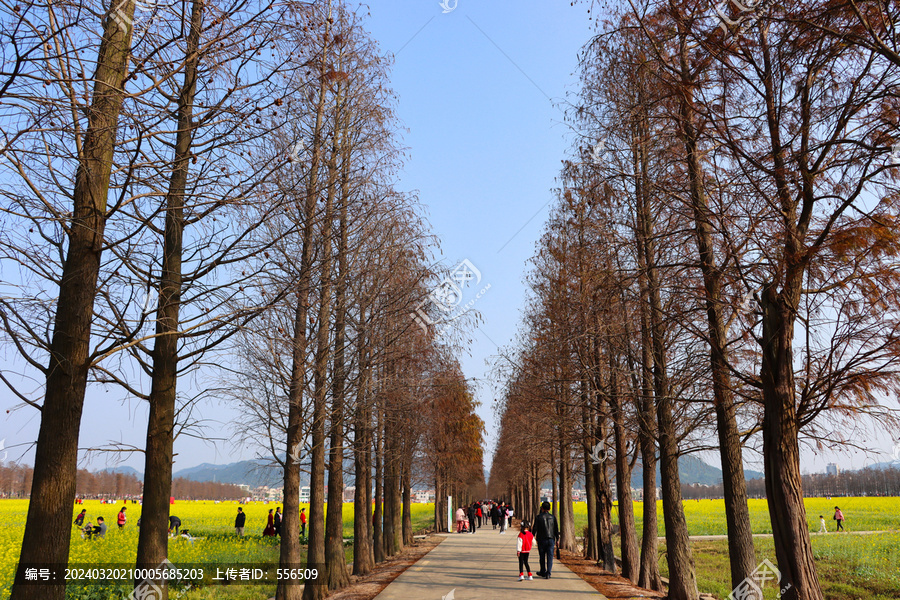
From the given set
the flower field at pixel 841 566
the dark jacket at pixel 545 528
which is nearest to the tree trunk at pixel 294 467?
the dark jacket at pixel 545 528

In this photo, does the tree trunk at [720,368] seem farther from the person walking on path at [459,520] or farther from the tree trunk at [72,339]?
the person walking on path at [459,520]

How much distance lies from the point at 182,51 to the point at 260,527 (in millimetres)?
46884

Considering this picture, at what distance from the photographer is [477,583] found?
51.4 feet

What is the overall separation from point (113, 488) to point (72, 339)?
535 feet

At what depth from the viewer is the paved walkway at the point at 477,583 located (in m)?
13.4

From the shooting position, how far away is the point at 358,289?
15086mm

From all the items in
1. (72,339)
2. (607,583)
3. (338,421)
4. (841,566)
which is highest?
(72,339)

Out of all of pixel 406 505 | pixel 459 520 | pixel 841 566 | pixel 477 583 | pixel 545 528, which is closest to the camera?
pixel 477 583

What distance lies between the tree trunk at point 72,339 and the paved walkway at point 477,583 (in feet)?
28.5

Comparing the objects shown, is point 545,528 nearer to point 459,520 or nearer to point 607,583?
point 607,583

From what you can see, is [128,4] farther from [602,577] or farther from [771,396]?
[602,577]

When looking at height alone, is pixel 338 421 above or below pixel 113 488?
above

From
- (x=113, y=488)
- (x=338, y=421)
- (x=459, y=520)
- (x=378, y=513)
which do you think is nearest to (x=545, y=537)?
(x=338, y=421)

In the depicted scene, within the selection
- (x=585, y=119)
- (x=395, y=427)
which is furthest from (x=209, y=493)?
(x=585, y=119)
